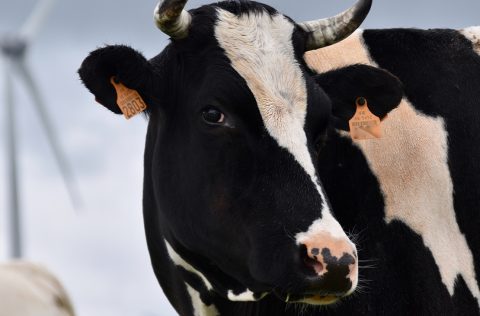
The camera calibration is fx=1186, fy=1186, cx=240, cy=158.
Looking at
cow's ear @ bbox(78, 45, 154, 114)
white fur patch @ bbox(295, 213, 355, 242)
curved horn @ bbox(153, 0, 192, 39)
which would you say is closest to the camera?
white fur patch @ bbox(295, 213, 355, 242)

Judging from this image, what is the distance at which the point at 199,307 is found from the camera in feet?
37.3

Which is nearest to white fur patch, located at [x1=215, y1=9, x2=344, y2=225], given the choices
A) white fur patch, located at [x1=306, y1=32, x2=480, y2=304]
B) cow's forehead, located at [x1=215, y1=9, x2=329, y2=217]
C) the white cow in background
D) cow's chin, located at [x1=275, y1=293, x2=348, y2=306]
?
cow's forehead, located at [x1=215, y1=9, x2=329, y2=217]

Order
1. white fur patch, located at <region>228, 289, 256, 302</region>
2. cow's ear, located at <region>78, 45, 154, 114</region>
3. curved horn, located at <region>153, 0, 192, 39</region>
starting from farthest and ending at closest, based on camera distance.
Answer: cow's ear, located at <region>78, 45, 154, 114</region> < curved horn, located at <region>153, 0, 192, 39</region> < white fur patch, located at <region>228, 289, 256, 302</region>

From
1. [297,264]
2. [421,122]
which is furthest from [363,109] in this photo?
[297,264]

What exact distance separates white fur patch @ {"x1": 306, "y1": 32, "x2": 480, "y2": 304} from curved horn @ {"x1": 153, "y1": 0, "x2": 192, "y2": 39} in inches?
77.1

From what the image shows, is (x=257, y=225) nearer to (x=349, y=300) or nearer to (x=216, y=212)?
(x=216, y=212)

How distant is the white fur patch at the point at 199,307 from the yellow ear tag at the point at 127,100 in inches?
69.0

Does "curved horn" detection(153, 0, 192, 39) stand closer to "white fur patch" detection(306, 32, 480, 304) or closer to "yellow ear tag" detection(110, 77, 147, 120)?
"yellow ear tag" detection(110, 77, 147, 120)

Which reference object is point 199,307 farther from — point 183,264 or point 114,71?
point 114,71

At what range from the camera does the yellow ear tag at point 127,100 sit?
437 inches

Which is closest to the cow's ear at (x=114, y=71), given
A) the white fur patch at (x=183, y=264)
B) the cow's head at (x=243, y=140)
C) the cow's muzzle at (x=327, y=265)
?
the cow's head at (x=243, y=140)

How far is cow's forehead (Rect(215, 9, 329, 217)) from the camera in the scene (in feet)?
33.5

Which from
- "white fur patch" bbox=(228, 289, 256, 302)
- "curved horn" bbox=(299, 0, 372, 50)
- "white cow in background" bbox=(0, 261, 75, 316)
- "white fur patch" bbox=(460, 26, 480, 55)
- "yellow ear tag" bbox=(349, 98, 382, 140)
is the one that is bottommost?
"white cow in background" bbox=(0, 261, 75, 316)

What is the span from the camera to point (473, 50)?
40.0 ft
